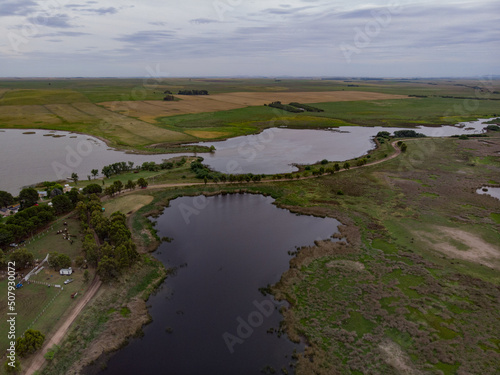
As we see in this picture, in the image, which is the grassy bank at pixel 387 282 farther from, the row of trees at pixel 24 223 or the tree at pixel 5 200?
the tree at pixel 5 200

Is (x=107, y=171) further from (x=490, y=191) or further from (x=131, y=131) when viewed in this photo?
(x=490, y=191)

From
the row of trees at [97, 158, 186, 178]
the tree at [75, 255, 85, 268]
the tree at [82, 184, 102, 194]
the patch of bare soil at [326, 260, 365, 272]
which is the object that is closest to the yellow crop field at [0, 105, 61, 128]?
the row of trees at [97, 158, 186, 178]

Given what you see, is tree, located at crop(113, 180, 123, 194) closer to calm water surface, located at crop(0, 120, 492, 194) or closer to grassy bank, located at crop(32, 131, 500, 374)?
grassy bank, located at crop(32, 131, 500, 374)

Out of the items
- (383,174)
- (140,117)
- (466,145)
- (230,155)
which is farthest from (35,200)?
(466,145)

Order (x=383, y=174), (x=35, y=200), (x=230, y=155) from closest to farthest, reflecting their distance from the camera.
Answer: (x=35, y=200) < (x=383, y=174) < (x=230, y=155)

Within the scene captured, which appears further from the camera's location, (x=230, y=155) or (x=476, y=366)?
(x=230, y=155)

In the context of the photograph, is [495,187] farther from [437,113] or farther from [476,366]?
[437,113]

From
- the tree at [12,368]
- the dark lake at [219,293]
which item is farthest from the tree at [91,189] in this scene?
the tree at [12,368]
